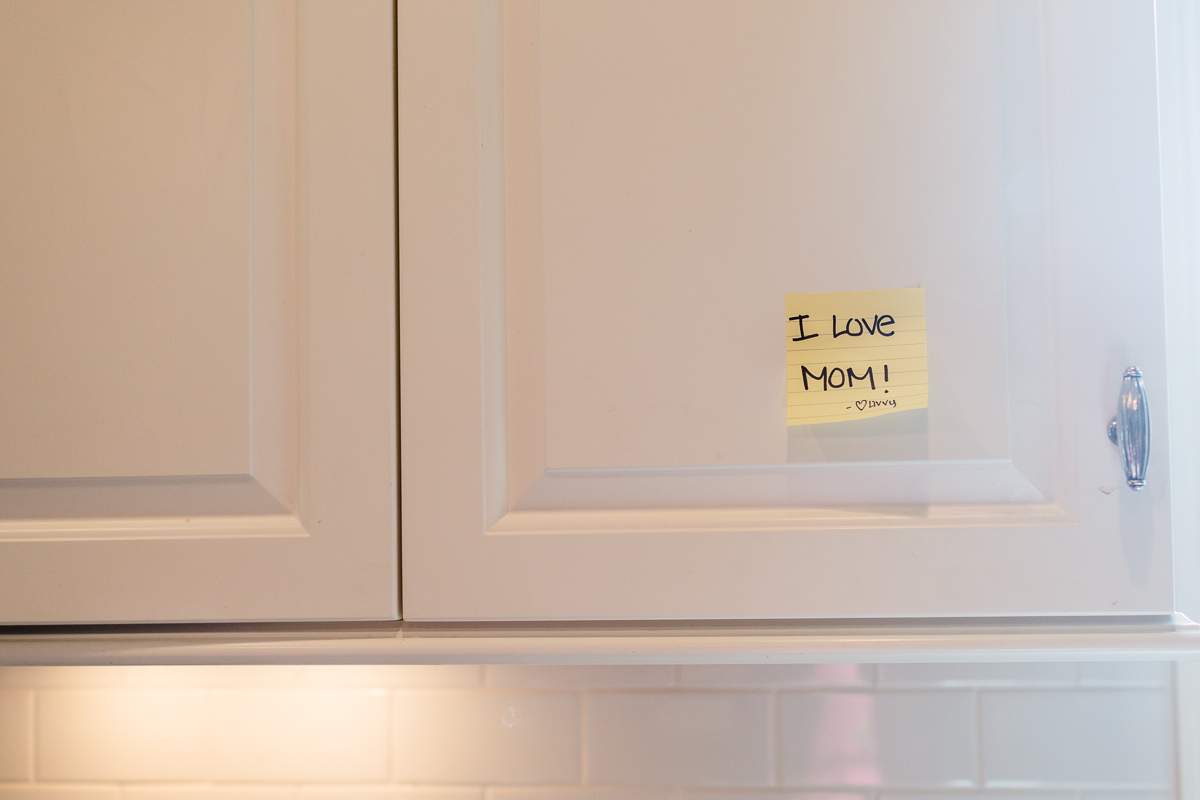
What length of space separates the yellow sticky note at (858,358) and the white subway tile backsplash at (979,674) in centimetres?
42

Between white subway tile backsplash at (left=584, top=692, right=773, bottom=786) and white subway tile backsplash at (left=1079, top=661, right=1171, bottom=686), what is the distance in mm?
345

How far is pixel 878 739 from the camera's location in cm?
86

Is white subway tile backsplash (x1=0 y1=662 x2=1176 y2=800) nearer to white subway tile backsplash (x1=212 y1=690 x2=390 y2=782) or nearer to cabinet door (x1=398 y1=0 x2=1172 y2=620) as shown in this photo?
white subway tile backsplash (x1=212 y1=690 x2=390 y2=782)

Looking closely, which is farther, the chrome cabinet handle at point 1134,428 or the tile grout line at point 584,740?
the tile grout line at point 584,740

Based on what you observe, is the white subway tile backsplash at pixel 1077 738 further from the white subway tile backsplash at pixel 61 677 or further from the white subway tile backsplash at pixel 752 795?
the white subway tile backsplash at pixel 61 677

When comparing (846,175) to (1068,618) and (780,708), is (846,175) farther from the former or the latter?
(780,708)

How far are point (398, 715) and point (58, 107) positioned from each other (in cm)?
67

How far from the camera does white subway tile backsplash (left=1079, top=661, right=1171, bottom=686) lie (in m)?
0.84

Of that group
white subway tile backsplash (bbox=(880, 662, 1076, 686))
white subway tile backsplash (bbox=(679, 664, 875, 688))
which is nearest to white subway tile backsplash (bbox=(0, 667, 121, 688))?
white subway tile backsplash (bbox=(679, 664, 875, 688))

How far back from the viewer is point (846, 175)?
577 mm

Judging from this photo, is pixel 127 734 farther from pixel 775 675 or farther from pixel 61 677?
pixel 775 675

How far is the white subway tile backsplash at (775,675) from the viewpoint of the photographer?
2.83 ft

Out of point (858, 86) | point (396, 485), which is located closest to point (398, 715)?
point (396, 485)

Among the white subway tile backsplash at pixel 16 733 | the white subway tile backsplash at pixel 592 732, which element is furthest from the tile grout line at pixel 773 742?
the white subway tile backsplash at pixel 16 733
